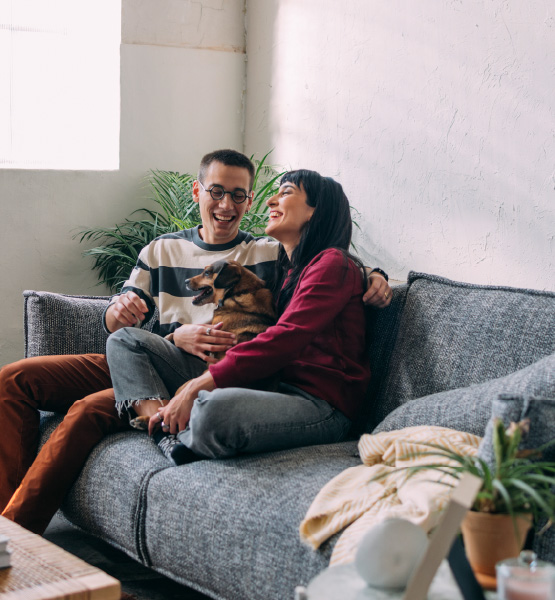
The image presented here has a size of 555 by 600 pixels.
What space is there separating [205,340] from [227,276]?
211 mm

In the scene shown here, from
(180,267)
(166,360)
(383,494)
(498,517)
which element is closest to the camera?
(498,517)

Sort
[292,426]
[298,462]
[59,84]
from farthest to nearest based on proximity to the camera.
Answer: [59,84] → [292,426] → [298,462]

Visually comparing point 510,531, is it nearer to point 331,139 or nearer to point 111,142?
point 331,139

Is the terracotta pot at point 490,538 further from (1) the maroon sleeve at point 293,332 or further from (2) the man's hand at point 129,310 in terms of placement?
(2) the man's hand at point 129,310

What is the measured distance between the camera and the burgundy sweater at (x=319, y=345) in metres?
2.11

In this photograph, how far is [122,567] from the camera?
2256 mm

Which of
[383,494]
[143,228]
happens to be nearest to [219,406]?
[383,494]

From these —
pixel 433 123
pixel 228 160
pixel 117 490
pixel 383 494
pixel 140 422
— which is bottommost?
pixel 117 490

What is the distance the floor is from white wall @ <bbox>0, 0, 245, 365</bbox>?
132cm

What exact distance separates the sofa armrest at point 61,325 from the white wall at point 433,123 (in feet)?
3.83

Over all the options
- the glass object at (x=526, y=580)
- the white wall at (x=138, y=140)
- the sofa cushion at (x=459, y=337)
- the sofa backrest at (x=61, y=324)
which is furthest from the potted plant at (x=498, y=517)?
the white wall at (x=138, y=140)

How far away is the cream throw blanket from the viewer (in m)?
1.45

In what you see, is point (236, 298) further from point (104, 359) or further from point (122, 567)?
point (122, 567)

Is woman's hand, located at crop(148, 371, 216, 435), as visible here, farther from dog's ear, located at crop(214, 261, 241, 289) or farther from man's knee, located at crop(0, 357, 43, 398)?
man's knee, located at crop(0, 357, 43, 398)
